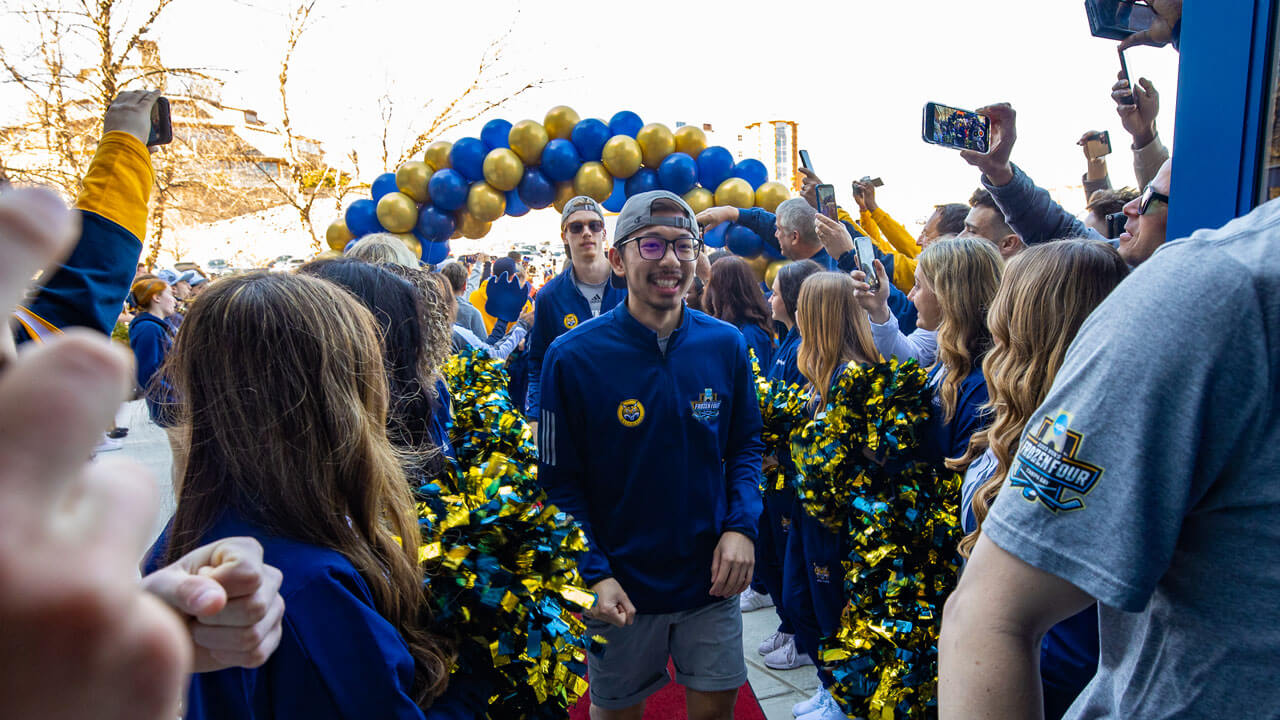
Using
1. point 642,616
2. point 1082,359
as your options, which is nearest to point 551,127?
point 642,616

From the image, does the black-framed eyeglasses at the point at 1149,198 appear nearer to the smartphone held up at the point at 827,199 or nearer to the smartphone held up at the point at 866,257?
the smartphone held up at the point at 866,257

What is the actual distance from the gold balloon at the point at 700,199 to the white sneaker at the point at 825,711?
15.0ft

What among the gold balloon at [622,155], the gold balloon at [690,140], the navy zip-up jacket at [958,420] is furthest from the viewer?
the gold balloon at [690,140]

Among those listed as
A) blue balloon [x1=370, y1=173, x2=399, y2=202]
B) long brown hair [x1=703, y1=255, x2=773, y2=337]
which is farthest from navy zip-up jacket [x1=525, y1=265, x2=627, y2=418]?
blue balloon [x1=370, y1=173, x2=399, y2=202]

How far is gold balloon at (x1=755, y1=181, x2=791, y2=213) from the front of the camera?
22.8 feet

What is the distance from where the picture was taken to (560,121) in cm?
727

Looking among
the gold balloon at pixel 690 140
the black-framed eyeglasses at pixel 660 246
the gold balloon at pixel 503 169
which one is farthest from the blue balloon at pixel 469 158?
the black-framed eyeglasses at pixel 660 246

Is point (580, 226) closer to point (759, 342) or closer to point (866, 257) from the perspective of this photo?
point (759, 342)

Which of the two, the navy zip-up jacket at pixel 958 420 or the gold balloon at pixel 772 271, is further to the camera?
the gold balloon at pixel 772 271

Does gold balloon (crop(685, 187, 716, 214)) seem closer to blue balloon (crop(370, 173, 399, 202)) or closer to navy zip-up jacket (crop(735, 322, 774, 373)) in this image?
navy zip-up jacket (crop(735, 322, 774, 373))

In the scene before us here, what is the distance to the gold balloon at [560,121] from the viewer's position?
286 inches

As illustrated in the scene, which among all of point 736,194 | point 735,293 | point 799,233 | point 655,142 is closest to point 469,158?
point 655,142

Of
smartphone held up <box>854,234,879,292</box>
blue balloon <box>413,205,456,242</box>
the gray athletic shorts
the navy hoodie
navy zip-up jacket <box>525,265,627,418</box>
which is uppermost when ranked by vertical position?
blue balloon <box>413,205,456,242</box>

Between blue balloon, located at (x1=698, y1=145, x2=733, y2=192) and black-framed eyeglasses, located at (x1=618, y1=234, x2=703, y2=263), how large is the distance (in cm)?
448
